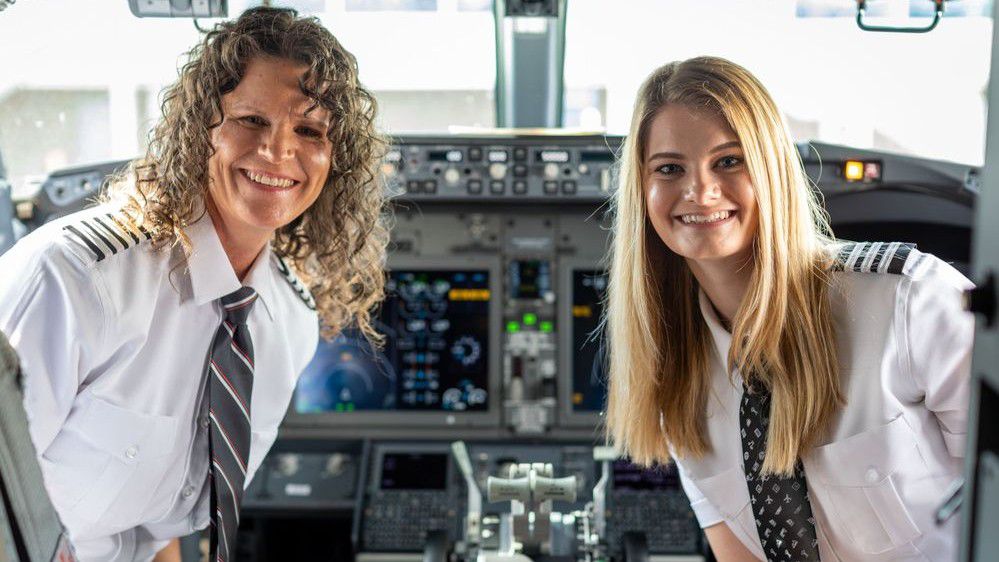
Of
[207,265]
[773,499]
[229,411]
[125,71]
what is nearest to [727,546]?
[773,499]

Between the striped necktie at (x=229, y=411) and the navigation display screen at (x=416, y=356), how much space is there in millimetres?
1514

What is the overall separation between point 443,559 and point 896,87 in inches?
95.7

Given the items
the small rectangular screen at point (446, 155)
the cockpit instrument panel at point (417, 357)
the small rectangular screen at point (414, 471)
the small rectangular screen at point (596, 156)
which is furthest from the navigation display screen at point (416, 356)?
the small rectangular screen at point (596, 156)

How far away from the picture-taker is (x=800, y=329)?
5.03ft

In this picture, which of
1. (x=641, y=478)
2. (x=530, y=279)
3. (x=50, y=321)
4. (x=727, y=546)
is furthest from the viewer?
(x=530, y=279)

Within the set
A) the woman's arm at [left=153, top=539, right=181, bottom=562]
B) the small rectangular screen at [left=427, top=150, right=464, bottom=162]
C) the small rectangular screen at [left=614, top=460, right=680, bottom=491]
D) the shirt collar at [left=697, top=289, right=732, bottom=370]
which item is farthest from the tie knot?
the small rectangular screen at [left=614, top=460, right=680, bottom=491]

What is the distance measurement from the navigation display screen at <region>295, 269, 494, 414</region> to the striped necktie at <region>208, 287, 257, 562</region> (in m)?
1.51

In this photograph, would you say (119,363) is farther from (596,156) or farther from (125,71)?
(125,71)

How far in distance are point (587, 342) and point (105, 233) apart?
76.3 inches

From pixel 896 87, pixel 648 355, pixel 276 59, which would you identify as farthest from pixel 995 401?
pixel 896 87

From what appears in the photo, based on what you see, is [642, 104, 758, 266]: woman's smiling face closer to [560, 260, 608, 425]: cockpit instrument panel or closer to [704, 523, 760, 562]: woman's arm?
[704, 523, 760, 562]: woman's arm

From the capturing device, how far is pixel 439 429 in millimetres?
3268

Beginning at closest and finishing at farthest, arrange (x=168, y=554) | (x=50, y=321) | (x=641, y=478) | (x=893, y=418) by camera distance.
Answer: (x=50, y=321) < (x=893, y=418) < (x=168, y=554) < (x=641, y=478)

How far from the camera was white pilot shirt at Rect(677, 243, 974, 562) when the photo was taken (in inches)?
56.8
